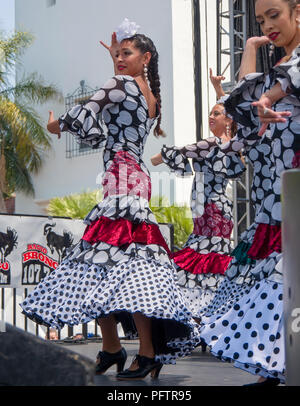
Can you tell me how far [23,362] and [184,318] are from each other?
236cm

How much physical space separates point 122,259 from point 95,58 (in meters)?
16.8

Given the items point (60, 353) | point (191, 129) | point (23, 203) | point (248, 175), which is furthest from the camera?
point (23, 203)

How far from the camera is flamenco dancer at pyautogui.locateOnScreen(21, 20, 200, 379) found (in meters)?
3.68

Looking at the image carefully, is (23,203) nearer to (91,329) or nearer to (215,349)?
(91,329)

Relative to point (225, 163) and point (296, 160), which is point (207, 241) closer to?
point (225, 163)

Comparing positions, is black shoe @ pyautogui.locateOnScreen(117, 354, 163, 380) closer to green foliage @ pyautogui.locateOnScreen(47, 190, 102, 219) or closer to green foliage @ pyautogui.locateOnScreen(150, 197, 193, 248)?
green foliage @ pyautogui.locateOnScreen(150, 197, 193, 248)

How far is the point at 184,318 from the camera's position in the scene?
12.3 feet

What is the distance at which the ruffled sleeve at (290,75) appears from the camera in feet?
10.1

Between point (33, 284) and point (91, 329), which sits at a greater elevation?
point (33, 284)

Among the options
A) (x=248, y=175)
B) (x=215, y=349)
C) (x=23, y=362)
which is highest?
(x=248, y=175)

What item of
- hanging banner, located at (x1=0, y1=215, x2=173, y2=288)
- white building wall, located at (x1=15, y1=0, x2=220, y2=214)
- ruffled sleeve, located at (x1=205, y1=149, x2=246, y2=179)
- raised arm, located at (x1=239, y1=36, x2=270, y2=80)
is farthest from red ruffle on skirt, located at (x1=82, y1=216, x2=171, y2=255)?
white building wall, located at (x1=15, y1=0, x2=220, y2=214)

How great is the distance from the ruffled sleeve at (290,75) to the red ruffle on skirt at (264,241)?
638 millimetres

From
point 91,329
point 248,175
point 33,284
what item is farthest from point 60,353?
point 248,175

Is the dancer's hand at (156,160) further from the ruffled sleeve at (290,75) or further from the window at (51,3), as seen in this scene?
the window at (51,3)
